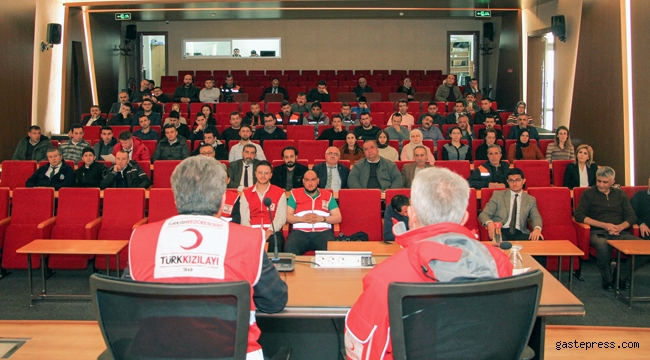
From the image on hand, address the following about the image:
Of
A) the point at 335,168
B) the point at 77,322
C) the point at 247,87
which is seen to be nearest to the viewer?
the point at 77,322

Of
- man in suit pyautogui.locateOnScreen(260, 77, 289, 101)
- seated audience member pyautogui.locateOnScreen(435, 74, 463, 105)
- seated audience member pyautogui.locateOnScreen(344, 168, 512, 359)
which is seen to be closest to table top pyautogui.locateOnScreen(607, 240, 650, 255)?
seated audience member pyautogui.locateOnScreen(344, 168, 512, 359)

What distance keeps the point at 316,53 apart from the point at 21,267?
1102 cm

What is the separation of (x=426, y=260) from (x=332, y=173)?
16.6ft

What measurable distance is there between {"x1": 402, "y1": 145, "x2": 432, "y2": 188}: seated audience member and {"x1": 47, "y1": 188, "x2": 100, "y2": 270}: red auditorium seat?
3.16 m

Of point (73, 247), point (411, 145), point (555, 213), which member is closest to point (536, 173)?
point (555, 213)

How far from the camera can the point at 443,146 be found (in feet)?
25.7

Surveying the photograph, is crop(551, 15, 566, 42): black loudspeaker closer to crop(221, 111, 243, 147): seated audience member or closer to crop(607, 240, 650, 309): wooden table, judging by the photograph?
crop(221, 111, 243, 147): seated audience member

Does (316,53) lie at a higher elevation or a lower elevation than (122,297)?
higher

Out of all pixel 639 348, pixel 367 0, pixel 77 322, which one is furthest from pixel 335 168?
pixel 367 0

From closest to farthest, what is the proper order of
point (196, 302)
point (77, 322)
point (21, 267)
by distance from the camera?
1. point (196, 302)
2. point (77, 322)
3. point (21, 267)

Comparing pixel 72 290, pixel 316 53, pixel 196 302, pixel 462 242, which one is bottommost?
pixel 72 290

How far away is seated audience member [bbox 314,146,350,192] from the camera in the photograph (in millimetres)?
6453

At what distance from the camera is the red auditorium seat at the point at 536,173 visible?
257 inches

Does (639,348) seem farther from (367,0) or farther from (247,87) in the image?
(247,87)
